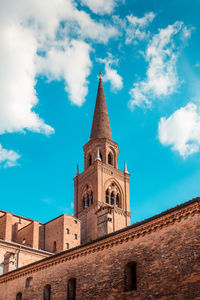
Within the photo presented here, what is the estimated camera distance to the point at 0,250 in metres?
30.0

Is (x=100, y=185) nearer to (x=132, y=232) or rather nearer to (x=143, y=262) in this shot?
(x=132, y=232)

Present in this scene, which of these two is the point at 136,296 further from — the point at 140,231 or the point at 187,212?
the point at 187,212

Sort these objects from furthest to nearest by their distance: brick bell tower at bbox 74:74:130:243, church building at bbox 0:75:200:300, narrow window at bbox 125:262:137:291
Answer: brick bell tower at bbox 74:74:130:243 < narrow window at bbox 125:262:137:291 < church building at bbox 0:75:200:300

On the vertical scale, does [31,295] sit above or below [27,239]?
below

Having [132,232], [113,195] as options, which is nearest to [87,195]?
[113,195]

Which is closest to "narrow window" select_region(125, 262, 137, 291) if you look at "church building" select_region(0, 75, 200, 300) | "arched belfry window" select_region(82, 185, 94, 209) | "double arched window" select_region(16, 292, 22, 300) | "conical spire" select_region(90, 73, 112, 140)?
"church building" select_region(0, 75, 200, 300)

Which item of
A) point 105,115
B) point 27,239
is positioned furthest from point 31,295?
point 105,115

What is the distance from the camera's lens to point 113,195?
153 feet

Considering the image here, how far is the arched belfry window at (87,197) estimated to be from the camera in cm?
4584

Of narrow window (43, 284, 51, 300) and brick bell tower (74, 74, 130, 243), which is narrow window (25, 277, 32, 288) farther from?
brick bell tower (74, 74, 130, 243)

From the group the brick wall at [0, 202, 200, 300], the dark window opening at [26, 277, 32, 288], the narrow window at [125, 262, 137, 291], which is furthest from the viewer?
the dark window opening at [26, 277, 32, 288]

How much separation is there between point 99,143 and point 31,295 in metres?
32.4

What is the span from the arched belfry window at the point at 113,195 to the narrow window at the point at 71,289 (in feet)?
95.8

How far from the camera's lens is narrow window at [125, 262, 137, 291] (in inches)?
536
